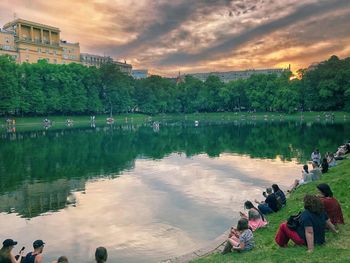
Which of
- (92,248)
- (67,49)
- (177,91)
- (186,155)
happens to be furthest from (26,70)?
(92,248)

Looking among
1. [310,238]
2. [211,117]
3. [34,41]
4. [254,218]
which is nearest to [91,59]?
[34,41]

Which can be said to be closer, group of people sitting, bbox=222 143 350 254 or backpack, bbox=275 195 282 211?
group of people sitting, bbox=222 143 350 254

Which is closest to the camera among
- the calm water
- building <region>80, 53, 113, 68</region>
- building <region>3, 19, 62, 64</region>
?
the calm water

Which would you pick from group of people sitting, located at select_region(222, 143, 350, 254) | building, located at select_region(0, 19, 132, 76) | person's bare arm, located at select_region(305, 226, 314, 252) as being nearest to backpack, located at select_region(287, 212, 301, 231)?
group of people sitting, located at select_region(222, 143, 350, 254)

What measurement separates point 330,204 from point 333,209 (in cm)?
26

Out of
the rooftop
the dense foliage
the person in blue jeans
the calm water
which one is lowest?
the calm water

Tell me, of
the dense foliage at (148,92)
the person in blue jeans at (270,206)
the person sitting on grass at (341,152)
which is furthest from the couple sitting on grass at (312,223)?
the dense foliage at (148,92)

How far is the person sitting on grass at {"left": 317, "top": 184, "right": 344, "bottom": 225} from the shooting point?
34.3 ft

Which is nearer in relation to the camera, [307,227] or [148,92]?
[307,227]

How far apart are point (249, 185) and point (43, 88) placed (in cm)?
9284

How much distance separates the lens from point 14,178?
25.8m

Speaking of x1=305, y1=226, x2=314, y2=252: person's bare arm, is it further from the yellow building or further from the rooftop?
the rooftop

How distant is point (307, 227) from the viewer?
30.2ft

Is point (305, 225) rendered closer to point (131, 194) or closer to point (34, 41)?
point (131, 194)
